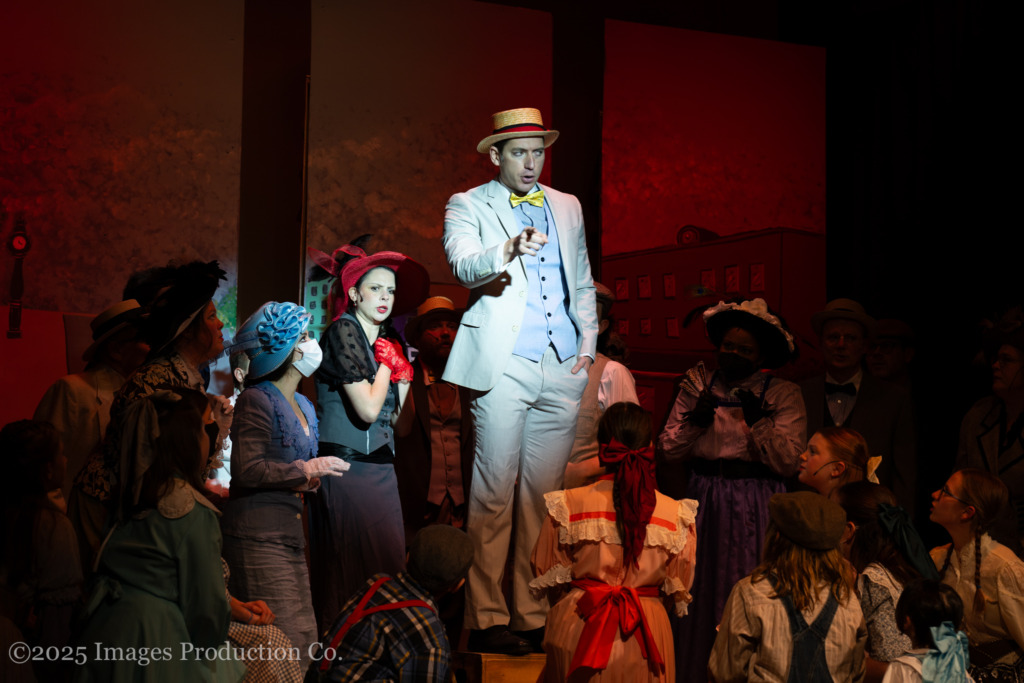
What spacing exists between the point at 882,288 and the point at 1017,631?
2564 mm

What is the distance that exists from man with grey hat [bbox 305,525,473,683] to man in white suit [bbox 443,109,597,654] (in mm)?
1137

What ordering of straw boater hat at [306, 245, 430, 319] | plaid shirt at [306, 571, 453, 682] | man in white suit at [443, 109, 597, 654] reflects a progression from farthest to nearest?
1. straw boater hat at [306, 245, 430, 319]
2. man in white suit at [443, 109, 597, 654]
3. plaid shirt at [306, 571, 453, 682]

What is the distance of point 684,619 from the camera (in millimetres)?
Answer: 4180

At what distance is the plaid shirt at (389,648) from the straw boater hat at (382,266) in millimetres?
1945

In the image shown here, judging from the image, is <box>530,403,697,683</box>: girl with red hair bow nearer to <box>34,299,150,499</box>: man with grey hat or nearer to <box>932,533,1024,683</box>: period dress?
<box>932,533,1024,683</box>: period dress

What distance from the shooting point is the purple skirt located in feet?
13.5

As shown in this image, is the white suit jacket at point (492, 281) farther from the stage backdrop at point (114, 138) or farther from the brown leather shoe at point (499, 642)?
the stage backdrop at point (114, 138)

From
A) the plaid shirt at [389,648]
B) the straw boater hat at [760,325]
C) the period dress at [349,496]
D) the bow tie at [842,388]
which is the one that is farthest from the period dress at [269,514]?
the bow tie at [842,388]

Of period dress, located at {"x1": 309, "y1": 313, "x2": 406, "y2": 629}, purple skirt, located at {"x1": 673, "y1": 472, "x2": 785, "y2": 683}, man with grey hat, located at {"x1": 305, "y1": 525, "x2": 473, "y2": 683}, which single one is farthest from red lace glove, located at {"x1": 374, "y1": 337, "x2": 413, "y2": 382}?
man with grey hat, located at {"x1": 305, "y1": 525, "x2": 473, "y2": 683}

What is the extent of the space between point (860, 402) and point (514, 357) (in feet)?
6.73

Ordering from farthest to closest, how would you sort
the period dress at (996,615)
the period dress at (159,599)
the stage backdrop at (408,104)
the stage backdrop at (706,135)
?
the stage backdrop at (706,135) < the stage backdrop at (408,104) < the period dress at (996,615) < the period dress at (159,599)

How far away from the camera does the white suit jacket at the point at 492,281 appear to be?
3783mm

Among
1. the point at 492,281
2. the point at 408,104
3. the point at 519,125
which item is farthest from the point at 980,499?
the point at 408,104

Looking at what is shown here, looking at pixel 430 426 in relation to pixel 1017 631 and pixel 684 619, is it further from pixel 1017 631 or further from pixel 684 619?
pixel 1017 631
